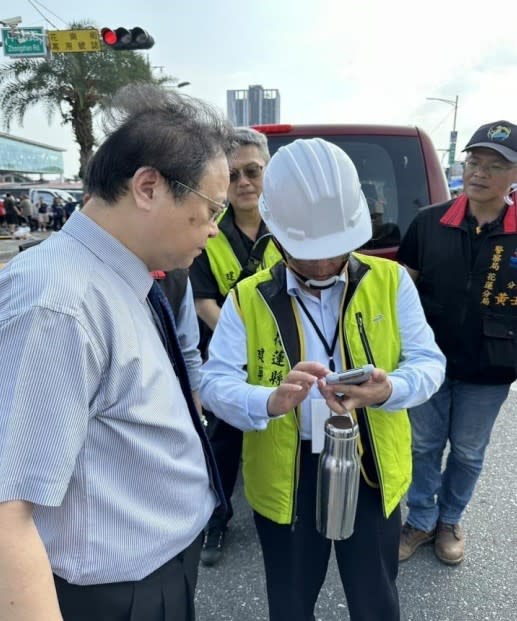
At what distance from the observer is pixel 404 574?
86.7 inches

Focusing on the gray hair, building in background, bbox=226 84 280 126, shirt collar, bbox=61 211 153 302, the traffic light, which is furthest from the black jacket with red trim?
building in background, bbox=226 84 280 126

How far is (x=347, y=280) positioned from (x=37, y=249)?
81cm

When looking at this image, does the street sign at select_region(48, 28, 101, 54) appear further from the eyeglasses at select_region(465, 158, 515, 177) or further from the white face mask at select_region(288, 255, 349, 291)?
the white face mask at select_region(288, 255, 349, 291)

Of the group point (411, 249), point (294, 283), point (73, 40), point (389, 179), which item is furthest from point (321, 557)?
point (73, 40)

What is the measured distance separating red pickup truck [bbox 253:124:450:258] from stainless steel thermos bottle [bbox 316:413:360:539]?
159 cm

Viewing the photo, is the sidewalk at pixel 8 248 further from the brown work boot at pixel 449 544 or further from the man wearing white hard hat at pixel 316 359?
the man wearing white hard hat at pixel 316 359

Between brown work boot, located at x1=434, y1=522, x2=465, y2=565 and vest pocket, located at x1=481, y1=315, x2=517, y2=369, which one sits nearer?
vest pocket, located at x1=481, y1=315, x2=517, y2=369

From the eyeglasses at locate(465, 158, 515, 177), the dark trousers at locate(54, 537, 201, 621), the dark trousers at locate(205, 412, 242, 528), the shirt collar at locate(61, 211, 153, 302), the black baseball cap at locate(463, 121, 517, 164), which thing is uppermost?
the black baseball cap at locate(463, 121, 517, 164)

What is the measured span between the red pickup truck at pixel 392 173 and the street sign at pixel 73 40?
1012 cm

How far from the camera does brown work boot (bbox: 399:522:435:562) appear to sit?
231 cm

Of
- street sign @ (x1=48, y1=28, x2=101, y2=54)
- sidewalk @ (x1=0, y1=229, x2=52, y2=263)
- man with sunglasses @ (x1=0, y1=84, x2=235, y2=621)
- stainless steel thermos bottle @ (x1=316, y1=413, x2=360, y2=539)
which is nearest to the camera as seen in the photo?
man with sunglasses @ (x1=0, y1=84, x2=235, y2=621)

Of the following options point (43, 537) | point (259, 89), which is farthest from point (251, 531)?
point (259, 89)

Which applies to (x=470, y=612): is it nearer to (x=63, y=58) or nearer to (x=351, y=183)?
(x=351, y=183)

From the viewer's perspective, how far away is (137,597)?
106 centimetres
